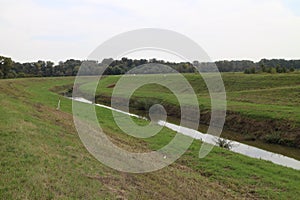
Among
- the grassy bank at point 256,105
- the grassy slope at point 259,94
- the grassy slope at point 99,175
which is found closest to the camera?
the grassy slope at point 99,175

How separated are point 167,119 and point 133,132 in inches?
475

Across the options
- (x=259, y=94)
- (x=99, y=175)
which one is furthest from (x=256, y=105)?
(x=99, y=175)

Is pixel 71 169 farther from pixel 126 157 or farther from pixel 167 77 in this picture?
pixel 167 77

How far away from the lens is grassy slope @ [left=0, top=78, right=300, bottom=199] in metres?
9.15

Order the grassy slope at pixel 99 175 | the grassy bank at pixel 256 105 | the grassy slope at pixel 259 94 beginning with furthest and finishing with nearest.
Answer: the grassy slope at pixel 259 94 → the grassy bank at pixel 256 105 → the grassy slope at pixel 99 175

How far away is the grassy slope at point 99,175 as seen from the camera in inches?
360

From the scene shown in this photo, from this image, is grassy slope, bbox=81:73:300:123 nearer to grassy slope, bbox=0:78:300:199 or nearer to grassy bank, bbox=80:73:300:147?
grassy bank, bbox=80:73:300:147

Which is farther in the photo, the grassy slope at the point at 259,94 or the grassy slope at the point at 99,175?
the grassy slope at the point at 259,94

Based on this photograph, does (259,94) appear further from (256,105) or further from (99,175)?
(99,175)

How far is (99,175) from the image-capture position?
36.1ft

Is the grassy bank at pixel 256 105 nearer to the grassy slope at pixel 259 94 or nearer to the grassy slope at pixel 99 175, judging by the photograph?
the grassy slope at pixel 259 94

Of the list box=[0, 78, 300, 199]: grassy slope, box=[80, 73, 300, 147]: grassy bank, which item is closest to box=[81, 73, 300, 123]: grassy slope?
box=[80, 73, 300, 147]: grassy bank

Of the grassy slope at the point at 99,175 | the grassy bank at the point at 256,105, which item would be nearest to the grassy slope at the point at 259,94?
the grassy bank at the point at 256,105

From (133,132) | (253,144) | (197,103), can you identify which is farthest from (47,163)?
(197,103)
